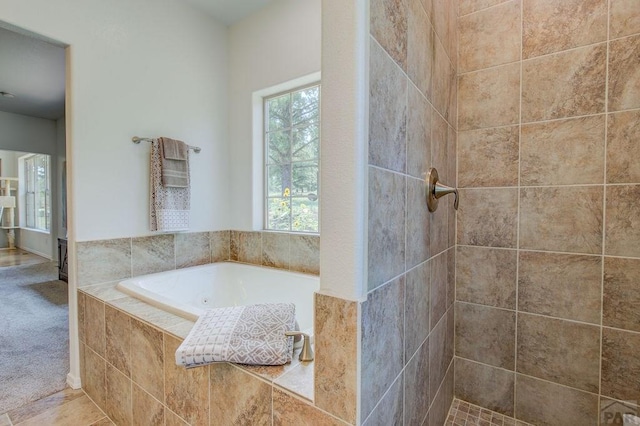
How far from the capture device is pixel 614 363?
131 cm

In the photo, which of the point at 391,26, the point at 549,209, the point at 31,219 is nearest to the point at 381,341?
the point at 391,26

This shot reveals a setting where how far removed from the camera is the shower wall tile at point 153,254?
6.95ft

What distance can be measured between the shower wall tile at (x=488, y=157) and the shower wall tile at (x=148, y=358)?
1.73m

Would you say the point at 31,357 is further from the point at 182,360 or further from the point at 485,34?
the point at 485,34

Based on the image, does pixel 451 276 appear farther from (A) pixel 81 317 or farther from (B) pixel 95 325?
(A) pixel 81 317

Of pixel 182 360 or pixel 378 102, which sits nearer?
pixel 378 102

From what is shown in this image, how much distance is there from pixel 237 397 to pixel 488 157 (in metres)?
1.62

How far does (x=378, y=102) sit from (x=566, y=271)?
1355mm

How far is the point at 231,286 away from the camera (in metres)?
2.52

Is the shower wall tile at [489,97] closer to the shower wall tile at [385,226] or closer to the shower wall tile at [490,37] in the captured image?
the shower wall tile at [490,37]

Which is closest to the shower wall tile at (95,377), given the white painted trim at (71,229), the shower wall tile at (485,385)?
the white painted trim at (71,229)

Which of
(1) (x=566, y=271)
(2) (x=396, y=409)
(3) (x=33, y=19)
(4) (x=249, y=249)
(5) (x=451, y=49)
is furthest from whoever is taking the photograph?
(4) (x=249, y=249)

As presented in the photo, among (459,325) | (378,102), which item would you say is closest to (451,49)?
(378,102)

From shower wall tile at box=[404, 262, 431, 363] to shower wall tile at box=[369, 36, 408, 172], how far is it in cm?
40
